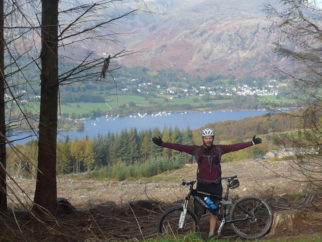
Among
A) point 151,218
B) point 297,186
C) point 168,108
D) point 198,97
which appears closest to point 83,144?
point 297,186

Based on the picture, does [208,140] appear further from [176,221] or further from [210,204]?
[176,221]

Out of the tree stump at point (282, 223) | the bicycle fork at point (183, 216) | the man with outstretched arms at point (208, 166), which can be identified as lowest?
the tree stump at point (282, 223)

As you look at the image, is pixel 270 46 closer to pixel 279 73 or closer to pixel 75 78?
pixel 279 73

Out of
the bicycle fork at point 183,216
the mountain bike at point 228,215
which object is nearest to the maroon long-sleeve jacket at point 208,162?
the mountain bike at point 228,215

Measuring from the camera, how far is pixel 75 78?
7.63 metres

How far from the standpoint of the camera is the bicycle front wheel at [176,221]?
7219mm

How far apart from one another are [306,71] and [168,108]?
16498 centimetres

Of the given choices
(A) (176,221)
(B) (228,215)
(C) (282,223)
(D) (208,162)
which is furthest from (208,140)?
(C) (282,223)

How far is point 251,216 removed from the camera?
24.3 ft

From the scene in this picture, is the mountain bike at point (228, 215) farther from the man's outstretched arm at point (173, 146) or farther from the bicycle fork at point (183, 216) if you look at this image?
the man's outstretched arm at point (173, 146)

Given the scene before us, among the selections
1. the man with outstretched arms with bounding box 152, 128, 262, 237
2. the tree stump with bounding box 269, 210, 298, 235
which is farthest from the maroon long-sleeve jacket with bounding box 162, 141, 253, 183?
the tree stump with bounding box 269, 210, 298, 235

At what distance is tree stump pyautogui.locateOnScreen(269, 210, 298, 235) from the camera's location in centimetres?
753

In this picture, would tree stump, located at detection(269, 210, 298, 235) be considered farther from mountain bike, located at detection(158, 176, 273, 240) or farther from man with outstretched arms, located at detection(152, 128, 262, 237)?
man with outstretched arms, located at detection(152, 128, 262, 237)

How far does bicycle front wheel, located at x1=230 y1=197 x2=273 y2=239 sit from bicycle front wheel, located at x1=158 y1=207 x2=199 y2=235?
58 cm
